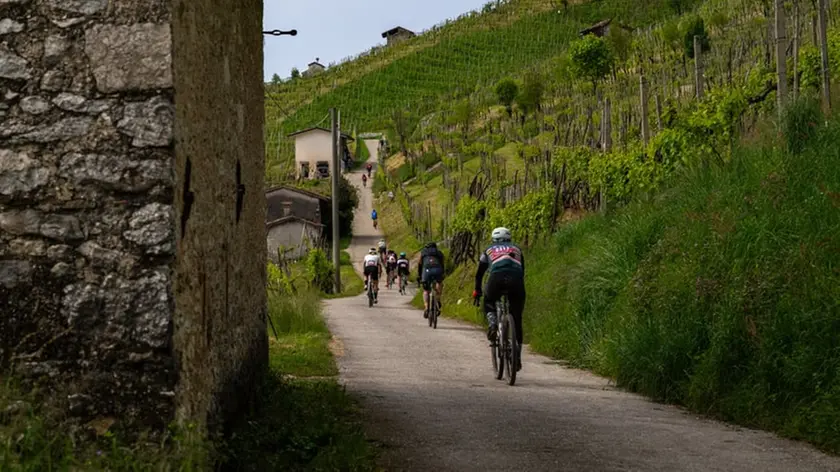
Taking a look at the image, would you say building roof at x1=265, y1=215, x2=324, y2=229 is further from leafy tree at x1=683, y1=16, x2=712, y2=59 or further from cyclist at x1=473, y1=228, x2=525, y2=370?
cyclist at x1=473, y1=228, x2=525, y2=370

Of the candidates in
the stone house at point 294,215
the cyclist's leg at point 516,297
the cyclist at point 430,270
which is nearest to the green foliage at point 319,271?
the cyclist at point 430,270

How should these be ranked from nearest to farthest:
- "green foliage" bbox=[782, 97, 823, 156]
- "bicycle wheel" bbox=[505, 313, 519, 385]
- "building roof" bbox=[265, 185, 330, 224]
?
1. "bicycle wheel" bbox=[505, 313, 519, 385]
2. "green foliage" bbox=[782, 97, 823, 156]
3. "building roof" bbox=[265, 185, 330, 224]

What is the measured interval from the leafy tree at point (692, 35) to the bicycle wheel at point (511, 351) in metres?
34.1

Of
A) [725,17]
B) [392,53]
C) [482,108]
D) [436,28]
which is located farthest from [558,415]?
[436,28]

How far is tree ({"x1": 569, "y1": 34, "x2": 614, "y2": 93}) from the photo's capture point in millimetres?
50825

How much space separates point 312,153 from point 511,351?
70.1 metres

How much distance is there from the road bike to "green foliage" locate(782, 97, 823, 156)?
357 centimetres

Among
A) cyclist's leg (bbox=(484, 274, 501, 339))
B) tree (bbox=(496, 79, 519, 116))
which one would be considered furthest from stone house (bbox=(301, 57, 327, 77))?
cyclist's leg (bbox=(484, 274, 501, 339))

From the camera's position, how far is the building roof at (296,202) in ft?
208

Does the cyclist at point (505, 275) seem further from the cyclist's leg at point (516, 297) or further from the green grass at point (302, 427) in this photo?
the green grass at point (302, 427)

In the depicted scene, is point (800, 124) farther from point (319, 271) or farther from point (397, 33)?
point (397, 33)

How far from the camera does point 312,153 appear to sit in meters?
80.9

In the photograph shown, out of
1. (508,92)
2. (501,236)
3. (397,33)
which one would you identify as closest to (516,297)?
(501,236)

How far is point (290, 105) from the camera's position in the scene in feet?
363
